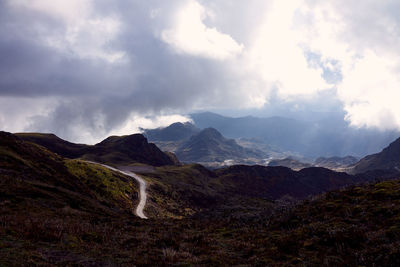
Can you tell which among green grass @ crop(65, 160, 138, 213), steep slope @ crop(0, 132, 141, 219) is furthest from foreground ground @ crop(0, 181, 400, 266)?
green grass @ crop(65, 160, 138, 213)

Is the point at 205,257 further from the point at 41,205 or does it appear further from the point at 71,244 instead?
the point at 41,205

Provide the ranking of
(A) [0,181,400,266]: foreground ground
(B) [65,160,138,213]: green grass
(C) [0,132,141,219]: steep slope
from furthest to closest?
(B) [65,160,138,213]: green grass
(C) [0,132,141,219]: steep slope
(A) [0,181,400,266]: foreground ground

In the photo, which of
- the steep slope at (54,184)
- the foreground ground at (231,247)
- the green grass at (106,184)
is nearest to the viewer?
the foreground ground at (231,247)

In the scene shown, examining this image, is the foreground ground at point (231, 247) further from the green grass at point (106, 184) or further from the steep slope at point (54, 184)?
the green grass at point (106, 184)

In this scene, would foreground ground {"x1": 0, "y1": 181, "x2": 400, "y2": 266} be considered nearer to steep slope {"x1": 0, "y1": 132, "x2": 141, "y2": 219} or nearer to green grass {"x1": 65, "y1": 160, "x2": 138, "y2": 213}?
steep slope {"x1": 0, "y1": 132, "x2": 141, "y2": 219}

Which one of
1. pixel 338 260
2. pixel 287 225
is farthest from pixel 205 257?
pixel 287 225

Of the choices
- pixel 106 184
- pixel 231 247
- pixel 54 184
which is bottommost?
pixel 106 184

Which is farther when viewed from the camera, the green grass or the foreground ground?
the green grass

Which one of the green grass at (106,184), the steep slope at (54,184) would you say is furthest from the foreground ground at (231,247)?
the green grass at (106,184)

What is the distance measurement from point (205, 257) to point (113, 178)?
10525 centimetres

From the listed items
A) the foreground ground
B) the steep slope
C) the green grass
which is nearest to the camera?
the foreground ground

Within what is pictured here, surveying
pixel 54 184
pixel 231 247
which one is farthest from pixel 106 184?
pixel 231 247

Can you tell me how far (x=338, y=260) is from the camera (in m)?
12.6

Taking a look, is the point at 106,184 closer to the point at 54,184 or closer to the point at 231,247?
the point at 54,184
